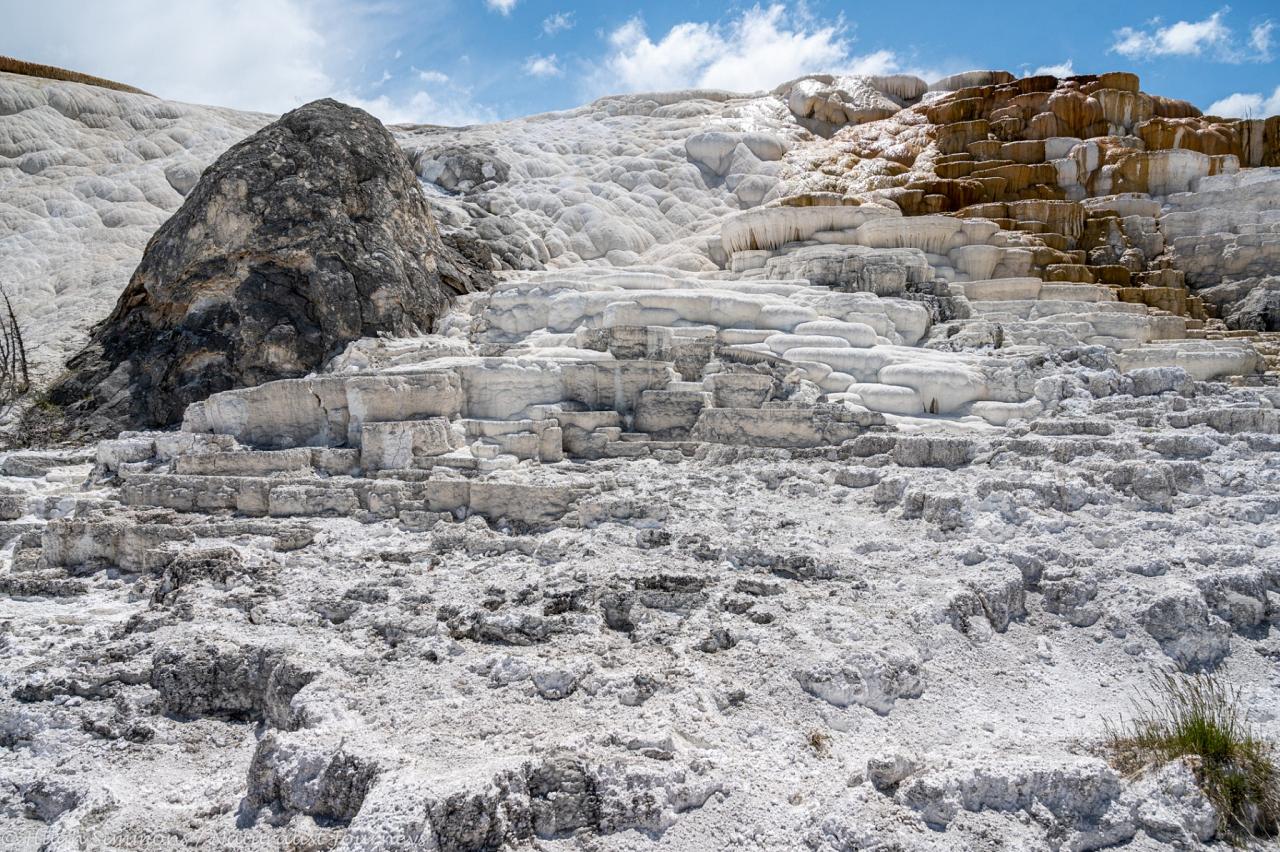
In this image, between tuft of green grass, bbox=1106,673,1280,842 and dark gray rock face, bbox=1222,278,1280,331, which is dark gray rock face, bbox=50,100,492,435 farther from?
dark gray rock face, bbox=1222,278,1280,331

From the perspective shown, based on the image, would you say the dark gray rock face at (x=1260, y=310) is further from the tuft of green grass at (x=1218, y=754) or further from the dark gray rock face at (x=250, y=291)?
the dark gray rock face at (x=250, y=291)

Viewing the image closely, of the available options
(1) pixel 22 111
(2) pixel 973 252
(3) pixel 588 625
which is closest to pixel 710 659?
(3) pixel 588 625

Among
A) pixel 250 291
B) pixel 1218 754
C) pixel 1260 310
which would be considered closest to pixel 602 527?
pixel 1218 754

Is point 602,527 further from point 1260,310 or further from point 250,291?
point 1260,310

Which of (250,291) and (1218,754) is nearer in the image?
(1218,754)

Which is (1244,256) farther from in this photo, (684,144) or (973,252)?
(684,144)

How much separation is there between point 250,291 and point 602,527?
25.6ft

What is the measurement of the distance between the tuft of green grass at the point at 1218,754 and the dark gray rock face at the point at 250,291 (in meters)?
10.6

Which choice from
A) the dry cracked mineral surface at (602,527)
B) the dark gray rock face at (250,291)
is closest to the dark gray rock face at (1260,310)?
the dry cracked mineral surface at (602,527)

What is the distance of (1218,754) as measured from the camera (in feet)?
11.8

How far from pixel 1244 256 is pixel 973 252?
6232 millimetres

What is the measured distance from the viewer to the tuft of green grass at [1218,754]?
3420mm

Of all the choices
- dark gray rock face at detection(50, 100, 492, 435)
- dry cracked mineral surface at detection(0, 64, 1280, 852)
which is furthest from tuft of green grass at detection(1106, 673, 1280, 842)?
dark gray rock face at detection(50, 100, 492, 435)

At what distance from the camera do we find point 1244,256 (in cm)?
1752
